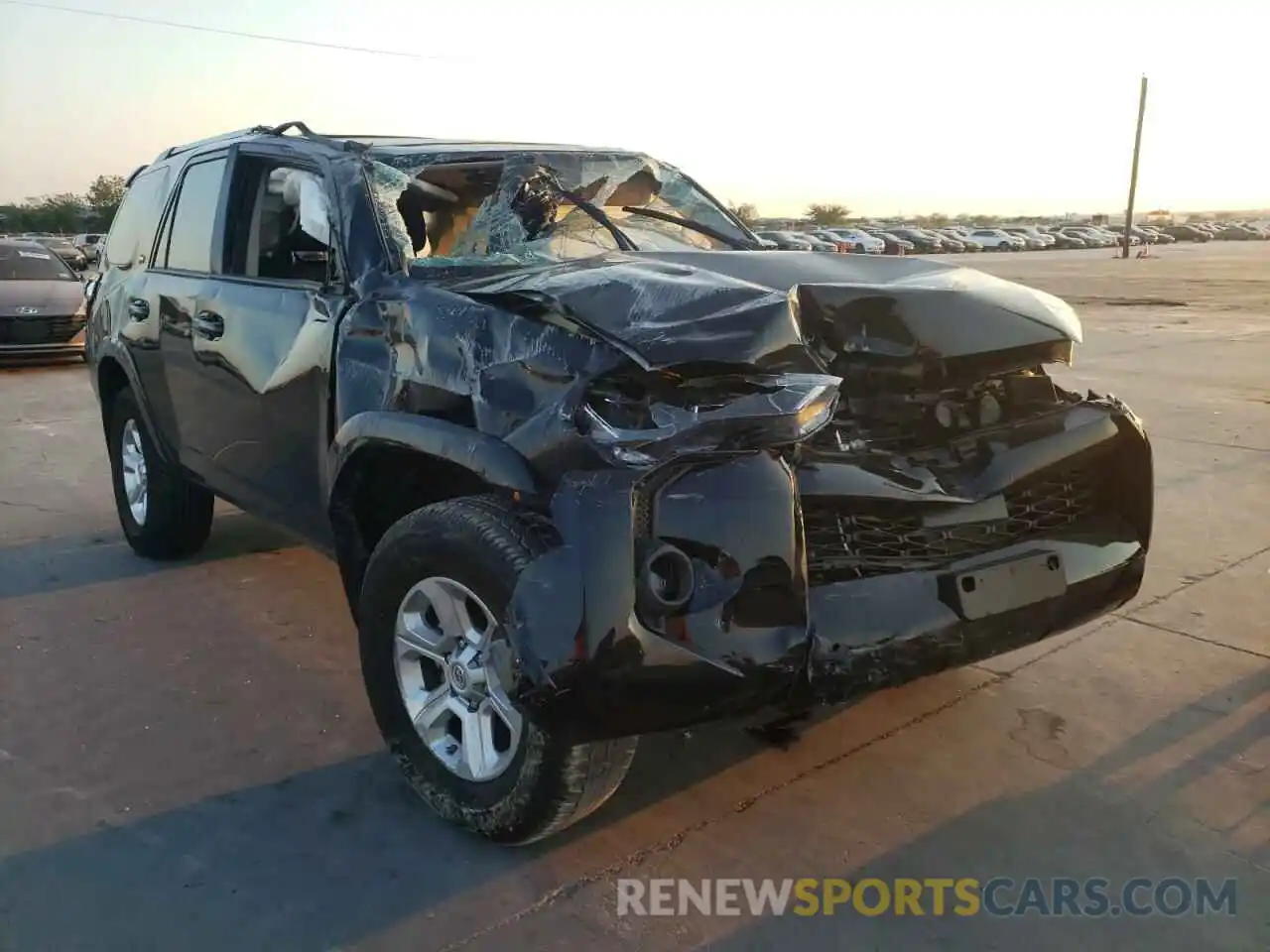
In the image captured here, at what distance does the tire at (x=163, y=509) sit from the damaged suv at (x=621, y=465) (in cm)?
146

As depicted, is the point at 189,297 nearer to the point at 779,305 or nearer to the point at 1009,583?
the point at 779,305

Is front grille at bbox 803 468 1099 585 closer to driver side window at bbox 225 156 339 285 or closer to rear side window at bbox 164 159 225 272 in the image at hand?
driver side window at bbox 225 156 339 285

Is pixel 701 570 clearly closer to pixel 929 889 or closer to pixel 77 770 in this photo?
pixel 929 889

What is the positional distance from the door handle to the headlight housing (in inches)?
88.8

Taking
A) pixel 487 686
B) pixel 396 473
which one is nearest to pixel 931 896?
pixel 487 686

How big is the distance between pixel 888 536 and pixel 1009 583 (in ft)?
1.15

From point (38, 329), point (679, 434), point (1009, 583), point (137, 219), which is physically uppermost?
point (137, 219)

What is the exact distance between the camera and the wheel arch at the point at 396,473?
2.80 meters

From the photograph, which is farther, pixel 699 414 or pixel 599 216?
pixel 599 216

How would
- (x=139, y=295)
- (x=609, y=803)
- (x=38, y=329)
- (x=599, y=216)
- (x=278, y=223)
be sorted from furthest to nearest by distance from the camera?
1. (x=38, y=329)
2. (x=139, y=295)
3. (x=278, y=223)
4. (x=599, y=216)
5. (x=609, y=803)

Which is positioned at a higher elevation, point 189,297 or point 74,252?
point 189,297

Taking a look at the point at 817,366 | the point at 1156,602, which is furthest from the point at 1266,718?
the point at 817,366

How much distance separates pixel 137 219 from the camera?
5.59 meters

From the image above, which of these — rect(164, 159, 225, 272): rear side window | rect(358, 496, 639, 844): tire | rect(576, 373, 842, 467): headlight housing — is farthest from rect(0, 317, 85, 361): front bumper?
rect(576, 373, 842, 467): headlight housing
